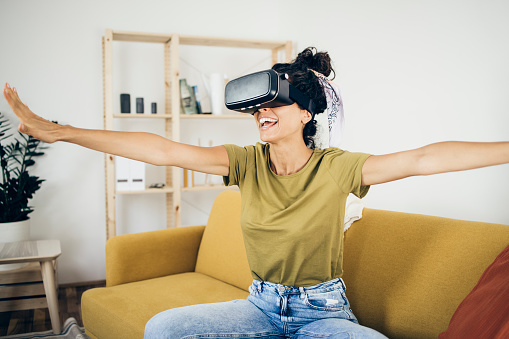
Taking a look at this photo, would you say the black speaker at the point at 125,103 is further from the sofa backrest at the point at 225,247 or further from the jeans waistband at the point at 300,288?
the jeans waistband at the point at 300,288

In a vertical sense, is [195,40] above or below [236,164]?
above

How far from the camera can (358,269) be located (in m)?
1.79

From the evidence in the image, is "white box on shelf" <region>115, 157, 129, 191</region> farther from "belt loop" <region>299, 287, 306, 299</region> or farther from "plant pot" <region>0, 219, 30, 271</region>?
"belt loop" <region>299, 287, 306, 299</region>

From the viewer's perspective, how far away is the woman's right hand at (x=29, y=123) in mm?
1176

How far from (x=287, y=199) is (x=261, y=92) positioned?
347 mm

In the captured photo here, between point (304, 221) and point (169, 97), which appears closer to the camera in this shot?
point (304, 221)

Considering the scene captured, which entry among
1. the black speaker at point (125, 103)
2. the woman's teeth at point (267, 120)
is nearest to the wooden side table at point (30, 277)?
the black speaker at point (125, 103)

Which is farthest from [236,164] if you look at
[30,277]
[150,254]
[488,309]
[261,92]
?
[30,277]

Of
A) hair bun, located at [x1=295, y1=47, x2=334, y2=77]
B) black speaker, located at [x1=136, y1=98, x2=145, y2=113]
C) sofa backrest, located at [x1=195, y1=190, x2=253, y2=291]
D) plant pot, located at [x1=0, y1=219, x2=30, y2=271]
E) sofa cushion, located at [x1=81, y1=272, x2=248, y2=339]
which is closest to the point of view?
hair bun, located at [x1=295, y1=47, x2=334, y2=77]

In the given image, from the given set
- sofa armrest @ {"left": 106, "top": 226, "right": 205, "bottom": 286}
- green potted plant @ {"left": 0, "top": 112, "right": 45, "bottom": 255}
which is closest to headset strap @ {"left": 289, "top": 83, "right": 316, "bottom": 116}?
sofa armrest @ {"left": 106, "top": 226, "right": 205, "bottom": 286}

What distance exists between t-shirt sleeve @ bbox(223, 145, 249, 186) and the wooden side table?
158cm

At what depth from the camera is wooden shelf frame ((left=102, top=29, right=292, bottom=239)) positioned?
3373mm

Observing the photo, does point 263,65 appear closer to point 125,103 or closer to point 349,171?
point 125,103

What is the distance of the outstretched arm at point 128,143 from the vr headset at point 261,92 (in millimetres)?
188
